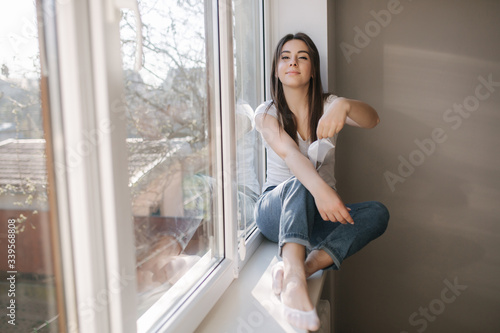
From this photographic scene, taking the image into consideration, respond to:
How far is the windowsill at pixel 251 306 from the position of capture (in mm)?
958

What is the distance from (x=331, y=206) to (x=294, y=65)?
0.55m

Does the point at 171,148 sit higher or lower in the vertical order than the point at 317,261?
higher

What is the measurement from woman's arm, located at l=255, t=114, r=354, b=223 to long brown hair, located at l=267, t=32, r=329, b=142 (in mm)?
54

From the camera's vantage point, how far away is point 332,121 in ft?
3.71

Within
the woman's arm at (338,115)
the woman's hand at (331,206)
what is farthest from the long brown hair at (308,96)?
the woman's hand at (331,206)

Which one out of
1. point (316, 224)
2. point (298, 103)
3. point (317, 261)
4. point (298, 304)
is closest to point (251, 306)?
point (298, 304)

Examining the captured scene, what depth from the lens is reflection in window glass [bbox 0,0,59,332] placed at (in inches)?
17.9

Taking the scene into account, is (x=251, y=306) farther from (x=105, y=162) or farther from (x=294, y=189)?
(x=105, y=162)

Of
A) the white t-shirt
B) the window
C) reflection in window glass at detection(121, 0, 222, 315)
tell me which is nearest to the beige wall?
the white t-shirt

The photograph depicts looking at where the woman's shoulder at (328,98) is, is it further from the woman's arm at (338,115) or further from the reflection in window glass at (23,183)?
the reflection in window glass at (23,183)

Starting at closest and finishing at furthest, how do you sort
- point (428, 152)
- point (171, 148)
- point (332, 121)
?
point (171, 148)
point (332, 121)
point (428, 152)

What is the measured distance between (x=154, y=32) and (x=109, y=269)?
1.42 ft

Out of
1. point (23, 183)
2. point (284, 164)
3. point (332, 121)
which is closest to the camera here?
point (23, 183)

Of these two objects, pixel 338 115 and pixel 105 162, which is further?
pixel 338 115
